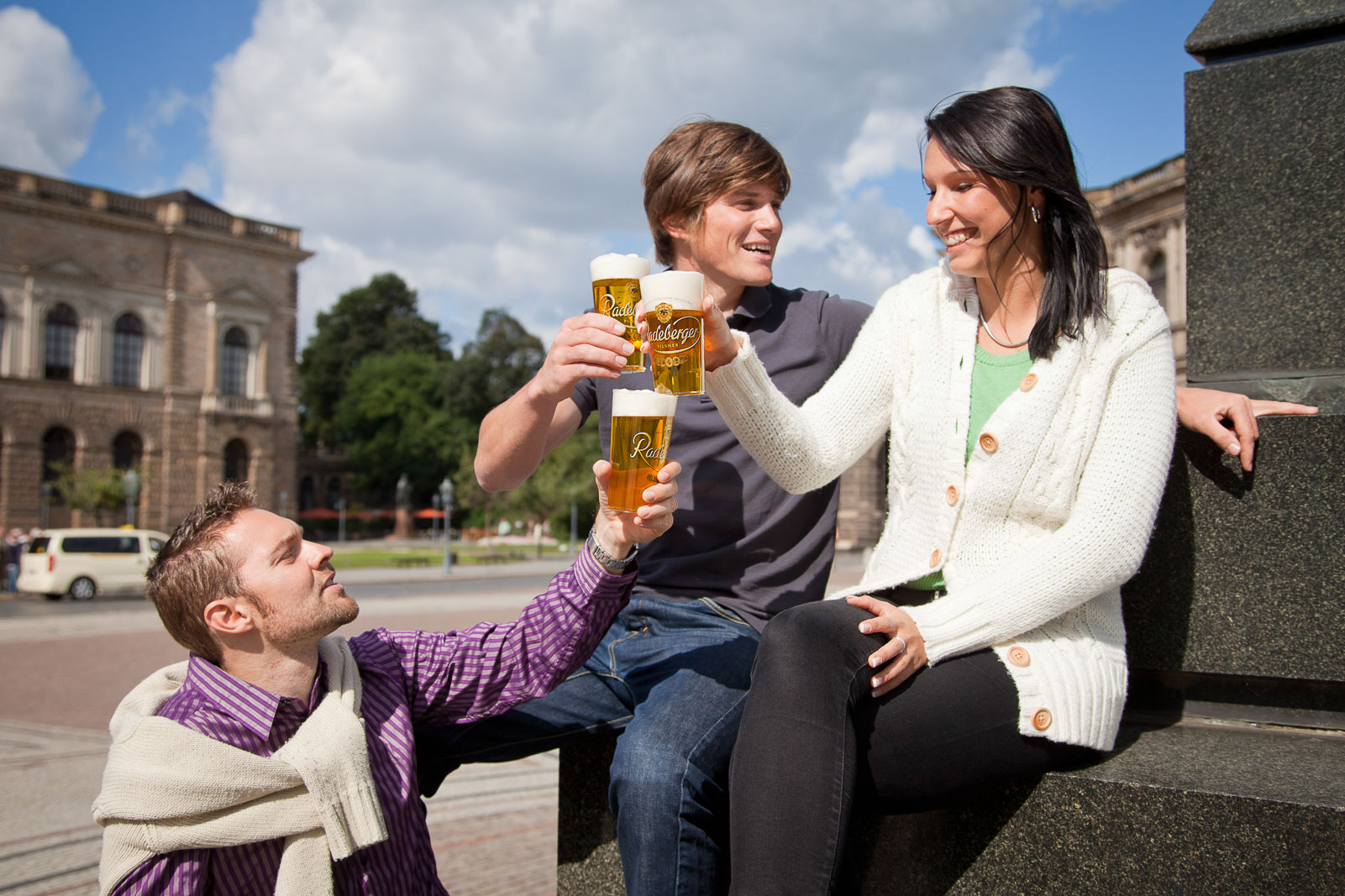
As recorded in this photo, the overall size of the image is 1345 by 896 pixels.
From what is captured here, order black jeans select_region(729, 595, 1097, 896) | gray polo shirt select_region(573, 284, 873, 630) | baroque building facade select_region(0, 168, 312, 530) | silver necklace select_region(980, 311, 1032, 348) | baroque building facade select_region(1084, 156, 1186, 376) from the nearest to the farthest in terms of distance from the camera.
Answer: black jeans select_region(729, 595, 1097, 896)
silver necklace select_region(980, 311, 1032, 348)
gray polo shirt select_region(573, 284, 873, 630)
baroque building facade select_region(1084, 156, 1186, 376)
baroque building facade select_region(0, 168, 312, 530)

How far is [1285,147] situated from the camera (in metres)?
2.54

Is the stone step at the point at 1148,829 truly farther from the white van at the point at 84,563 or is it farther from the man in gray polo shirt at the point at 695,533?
the white van at the point at 84,563

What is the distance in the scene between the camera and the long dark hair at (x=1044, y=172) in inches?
86.4

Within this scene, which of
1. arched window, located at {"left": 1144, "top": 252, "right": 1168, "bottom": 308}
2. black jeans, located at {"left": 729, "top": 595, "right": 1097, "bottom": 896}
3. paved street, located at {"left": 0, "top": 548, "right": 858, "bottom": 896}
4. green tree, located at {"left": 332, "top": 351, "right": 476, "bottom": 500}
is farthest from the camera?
green tree, located at {"left": 332, "top": 351, "right": 476, "bottom": 500}

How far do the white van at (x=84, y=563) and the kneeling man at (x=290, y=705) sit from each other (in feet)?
67.3

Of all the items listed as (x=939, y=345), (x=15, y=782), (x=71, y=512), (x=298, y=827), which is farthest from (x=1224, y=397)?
(x=71, y=512)

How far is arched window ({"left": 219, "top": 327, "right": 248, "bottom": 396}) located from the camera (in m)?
43.3

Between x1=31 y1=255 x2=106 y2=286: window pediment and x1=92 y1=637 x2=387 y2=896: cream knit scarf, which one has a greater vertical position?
x1=31 y1=255 x2=106 y2=286: window pediment

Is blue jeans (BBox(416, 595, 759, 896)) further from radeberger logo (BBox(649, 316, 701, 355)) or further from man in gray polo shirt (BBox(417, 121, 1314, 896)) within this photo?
radeberger logo (BBox(649, 316, 701, 355))

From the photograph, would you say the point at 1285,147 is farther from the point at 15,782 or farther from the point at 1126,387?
the point at 15,782

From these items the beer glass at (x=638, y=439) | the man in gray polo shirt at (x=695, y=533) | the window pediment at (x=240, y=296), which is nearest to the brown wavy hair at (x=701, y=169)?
the man in gray polo shirt at (x=695, y=533)

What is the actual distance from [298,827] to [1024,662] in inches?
53.8

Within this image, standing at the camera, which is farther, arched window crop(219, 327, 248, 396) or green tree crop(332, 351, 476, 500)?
green tree crop(332, 351, 476, 500)

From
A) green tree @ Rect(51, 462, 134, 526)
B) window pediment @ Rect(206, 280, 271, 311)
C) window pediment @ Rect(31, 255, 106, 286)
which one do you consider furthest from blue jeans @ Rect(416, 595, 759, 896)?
window pediment @ Rect(206, 280, 271, 311)
